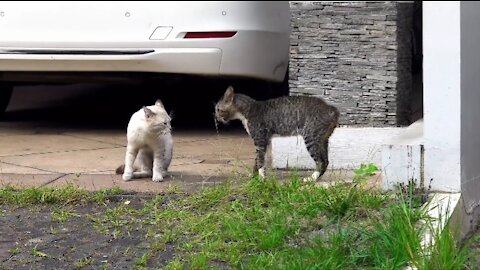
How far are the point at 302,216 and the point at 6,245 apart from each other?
1.33 meters

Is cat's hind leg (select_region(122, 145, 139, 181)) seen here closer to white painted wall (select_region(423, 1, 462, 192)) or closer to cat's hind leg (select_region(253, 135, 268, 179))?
cat's hind leg (select_region(253, 135, 268, 179))

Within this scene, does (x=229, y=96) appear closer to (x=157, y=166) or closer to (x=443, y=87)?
(x=157, y=166)

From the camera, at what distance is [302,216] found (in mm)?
4531

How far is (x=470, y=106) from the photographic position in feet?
15.9

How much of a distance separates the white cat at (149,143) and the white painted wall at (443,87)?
159 centimetres

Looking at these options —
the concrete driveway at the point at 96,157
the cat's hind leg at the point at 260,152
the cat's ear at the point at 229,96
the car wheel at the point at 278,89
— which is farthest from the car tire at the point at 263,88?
the cat's hind leg at the point at 260,152

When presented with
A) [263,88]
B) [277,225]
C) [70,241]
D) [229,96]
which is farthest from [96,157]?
[277,225]

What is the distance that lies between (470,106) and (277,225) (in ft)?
3.87

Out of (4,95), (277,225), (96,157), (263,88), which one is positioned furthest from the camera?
(4,95)

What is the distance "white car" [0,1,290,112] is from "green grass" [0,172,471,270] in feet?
5.69

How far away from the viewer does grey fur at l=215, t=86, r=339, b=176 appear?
5574mm

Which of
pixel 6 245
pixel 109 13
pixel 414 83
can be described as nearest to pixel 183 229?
pixel 6 245

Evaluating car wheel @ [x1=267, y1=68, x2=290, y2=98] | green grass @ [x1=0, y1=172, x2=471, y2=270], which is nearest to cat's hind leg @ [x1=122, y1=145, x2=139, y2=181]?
green grass @ [x1=0, y1=172, x2=471, y2=270]

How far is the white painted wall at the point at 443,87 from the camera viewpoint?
4656 millimetres
